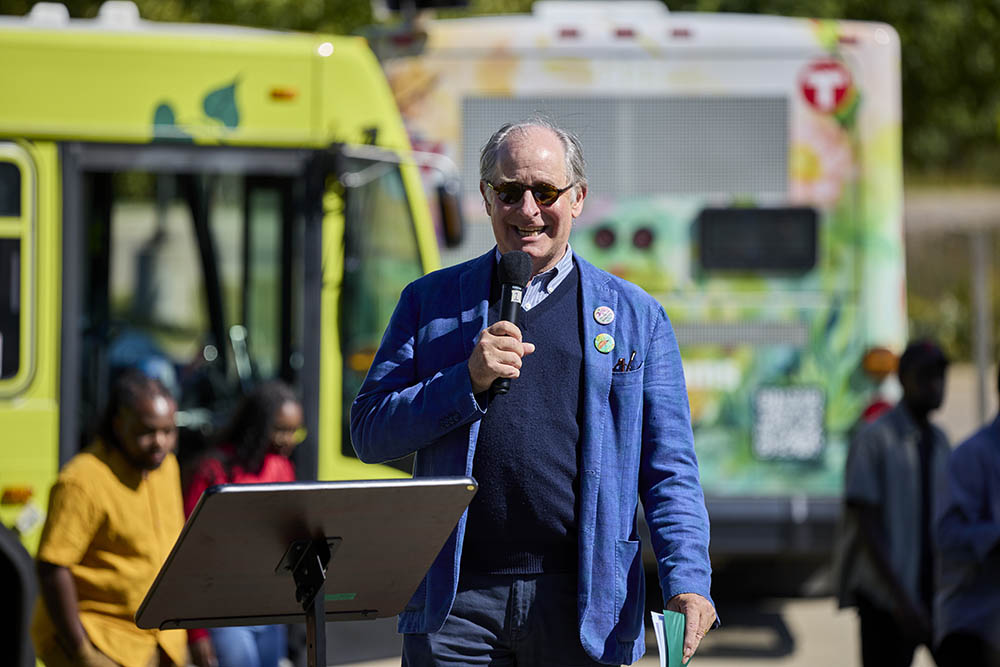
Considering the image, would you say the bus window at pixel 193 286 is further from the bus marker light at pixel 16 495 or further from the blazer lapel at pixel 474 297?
the blazer lapel at pixel 474 297

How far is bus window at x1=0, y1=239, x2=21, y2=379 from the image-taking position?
598 cm

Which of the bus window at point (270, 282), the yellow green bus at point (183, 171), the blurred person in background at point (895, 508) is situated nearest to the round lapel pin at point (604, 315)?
the blurred person in background at point (895, 508)

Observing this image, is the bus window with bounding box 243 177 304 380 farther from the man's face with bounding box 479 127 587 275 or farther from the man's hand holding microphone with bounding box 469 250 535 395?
the man's hand holding microphone with bounding box 469 250 535 395

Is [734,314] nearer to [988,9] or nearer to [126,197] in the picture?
[126,197]

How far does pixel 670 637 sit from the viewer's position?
2666 mm

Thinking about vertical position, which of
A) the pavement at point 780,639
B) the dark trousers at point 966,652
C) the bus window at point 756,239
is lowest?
the pavement at point 780,639

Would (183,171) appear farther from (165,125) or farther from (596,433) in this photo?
(596,433)

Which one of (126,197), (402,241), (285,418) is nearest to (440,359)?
(285,418)

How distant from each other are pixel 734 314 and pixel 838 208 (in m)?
0.83

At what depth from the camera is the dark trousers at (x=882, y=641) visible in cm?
552

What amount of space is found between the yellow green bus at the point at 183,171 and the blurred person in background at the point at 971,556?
259 cm

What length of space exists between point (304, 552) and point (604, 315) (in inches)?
29.4

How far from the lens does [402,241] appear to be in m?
6.82

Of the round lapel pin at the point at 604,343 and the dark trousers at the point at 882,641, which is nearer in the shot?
the round lapel pin at the point at 604,343
